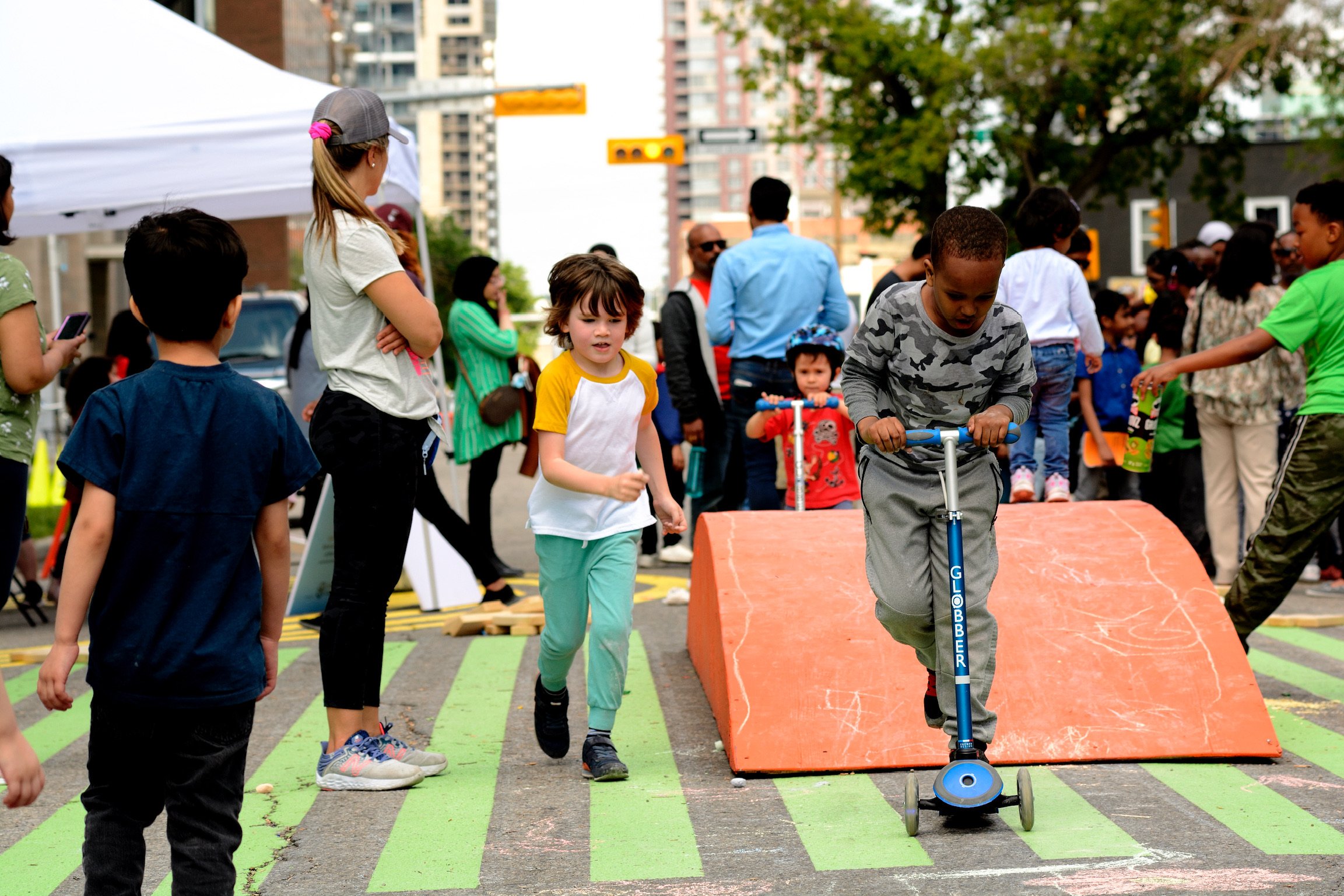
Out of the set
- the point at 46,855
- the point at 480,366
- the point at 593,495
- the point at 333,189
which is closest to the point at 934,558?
the point at 593,495

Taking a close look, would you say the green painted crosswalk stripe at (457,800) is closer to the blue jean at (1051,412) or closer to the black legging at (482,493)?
the black legging at (482,493)

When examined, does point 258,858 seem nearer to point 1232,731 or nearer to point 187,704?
point 187,704

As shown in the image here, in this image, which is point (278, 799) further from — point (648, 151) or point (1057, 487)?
point (648, 151)

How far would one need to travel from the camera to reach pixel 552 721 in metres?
5.39

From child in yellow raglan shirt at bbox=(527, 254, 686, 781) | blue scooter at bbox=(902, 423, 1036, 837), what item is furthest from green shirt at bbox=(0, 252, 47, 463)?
blue scooter at bbox=(902, 423, 1036, 837)

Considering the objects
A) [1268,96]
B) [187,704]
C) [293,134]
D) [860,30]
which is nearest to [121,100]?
[293,134]

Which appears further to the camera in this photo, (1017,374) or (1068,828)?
(1017,374)

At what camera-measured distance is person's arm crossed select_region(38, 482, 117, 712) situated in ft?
10.2

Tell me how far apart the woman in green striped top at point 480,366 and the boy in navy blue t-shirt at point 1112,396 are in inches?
146

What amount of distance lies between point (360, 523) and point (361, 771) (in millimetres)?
834

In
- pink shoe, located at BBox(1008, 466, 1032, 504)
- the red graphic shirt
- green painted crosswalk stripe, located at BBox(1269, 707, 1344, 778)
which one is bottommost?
green painted crosswalk stripe, located at BBox(1269, 707, 1344, 778)

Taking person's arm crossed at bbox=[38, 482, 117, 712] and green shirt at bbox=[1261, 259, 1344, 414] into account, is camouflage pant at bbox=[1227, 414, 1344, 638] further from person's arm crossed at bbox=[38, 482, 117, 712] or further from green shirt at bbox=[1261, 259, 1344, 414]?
person's arm crossed at bbox=[38, 482, 117, 712]

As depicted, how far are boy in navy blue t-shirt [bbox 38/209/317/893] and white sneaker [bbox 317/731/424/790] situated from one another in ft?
6.07

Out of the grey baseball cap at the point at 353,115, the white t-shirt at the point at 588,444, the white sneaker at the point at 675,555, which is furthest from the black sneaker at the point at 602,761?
the white sneaker at the point at 675,555
